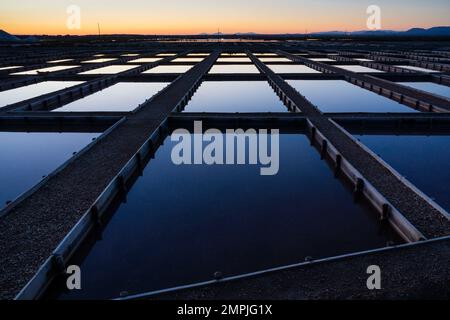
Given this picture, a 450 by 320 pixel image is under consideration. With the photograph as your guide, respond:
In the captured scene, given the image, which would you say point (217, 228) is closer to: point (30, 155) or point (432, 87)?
point (30, 155)

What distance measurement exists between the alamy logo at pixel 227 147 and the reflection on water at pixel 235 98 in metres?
6.62

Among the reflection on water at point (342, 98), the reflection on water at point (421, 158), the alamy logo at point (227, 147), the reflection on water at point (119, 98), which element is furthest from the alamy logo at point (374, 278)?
the reflection on water at point (119, 98)

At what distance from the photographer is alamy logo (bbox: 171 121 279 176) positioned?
1969 cm

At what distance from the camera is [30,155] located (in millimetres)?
20859

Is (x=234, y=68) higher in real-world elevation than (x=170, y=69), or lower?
higher

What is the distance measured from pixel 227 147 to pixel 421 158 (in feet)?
37.3

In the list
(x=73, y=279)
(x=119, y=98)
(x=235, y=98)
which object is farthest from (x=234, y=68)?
(x=73, y=279)

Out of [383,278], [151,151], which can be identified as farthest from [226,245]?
[151,151]

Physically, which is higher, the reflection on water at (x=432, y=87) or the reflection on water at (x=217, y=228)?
the reflection on water at (x=432, y=87)

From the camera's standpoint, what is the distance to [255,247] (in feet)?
39.1

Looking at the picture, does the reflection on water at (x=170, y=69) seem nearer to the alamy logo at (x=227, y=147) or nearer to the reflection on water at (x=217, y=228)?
the alamy logo at (x=227, y=147)

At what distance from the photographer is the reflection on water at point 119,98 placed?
30.5m

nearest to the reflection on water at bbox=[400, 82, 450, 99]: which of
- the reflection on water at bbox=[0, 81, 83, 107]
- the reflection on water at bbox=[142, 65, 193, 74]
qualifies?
the reflection on water at bbox=[142, 65, 193, 74]
